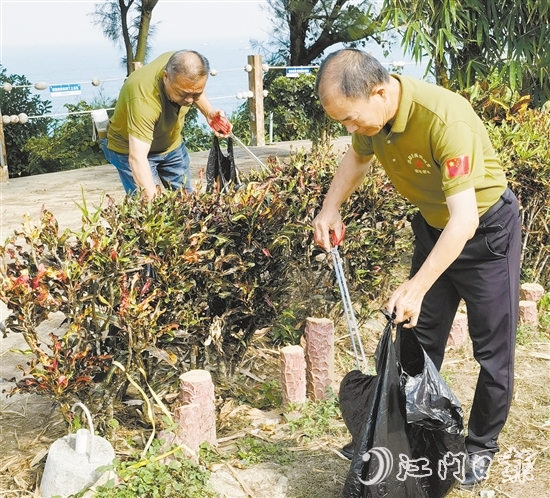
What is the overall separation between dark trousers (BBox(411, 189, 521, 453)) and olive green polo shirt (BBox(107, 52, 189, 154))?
1.71m

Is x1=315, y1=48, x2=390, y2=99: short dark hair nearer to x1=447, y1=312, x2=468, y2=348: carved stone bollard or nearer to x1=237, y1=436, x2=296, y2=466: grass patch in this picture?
x1=237, y1=436, x2=296, y2=466: grass patch

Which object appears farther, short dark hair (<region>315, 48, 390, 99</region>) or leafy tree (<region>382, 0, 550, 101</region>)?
leafy tree (<region>382, 0, 550, 101</region>)

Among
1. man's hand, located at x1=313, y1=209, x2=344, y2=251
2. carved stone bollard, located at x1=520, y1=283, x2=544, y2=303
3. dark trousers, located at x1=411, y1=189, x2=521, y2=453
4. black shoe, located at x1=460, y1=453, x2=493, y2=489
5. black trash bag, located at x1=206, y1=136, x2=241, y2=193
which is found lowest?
black shoe, located at x1=460, y1=453, x2=493, y2=489

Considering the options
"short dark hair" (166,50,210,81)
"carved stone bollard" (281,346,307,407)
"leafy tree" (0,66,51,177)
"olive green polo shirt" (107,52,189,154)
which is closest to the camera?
"carved stone bollard" (281,346,307,407)

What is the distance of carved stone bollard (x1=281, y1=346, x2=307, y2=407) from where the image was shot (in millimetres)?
3275

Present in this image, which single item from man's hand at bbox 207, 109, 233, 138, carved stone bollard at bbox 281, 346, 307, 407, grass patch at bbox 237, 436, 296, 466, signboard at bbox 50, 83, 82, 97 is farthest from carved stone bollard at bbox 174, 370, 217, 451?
signboard at bbox 50, 83, 82, 97

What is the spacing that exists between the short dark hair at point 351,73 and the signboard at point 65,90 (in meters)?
7.13

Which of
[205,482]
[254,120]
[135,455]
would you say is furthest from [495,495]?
[254,120]

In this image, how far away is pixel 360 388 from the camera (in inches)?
105

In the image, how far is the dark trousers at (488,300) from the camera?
272 centimetres

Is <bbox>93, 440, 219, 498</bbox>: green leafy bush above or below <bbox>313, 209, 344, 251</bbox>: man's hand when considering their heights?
below

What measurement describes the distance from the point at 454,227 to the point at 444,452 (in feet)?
2.72

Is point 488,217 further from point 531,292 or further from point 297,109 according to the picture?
point 297,109

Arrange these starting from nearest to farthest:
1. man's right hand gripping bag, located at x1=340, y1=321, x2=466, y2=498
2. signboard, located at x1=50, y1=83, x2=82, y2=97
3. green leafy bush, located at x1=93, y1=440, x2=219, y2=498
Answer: man's right hand gripping bag, located at x1=340, y1=321, x2=466, y2=498 < green leafy bush, located at x1=93, y1=440, x2=219, y2=498 < signboard, located at x1=50, y1=83, x2=82, y2=97
